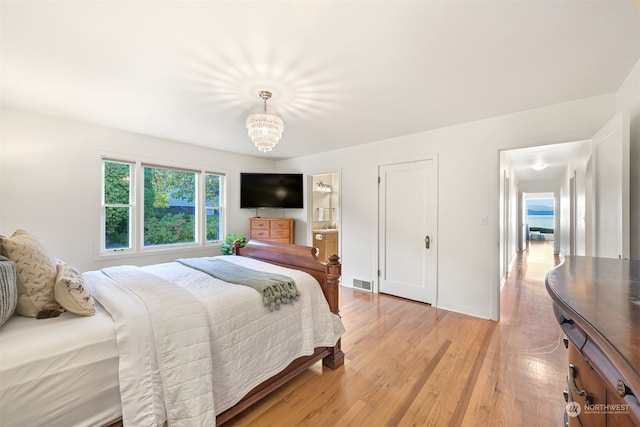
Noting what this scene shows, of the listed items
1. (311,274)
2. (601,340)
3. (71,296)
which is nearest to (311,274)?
(311,274)

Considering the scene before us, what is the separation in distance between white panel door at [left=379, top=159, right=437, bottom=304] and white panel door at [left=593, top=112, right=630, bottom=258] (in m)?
1.54

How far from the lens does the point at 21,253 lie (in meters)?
1.31

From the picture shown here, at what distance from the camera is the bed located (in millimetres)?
1046

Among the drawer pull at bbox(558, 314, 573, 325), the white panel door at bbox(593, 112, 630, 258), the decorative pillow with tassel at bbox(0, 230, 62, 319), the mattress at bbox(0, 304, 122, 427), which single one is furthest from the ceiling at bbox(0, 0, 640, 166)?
the mattress at bbox(0, 304, 122, 427)

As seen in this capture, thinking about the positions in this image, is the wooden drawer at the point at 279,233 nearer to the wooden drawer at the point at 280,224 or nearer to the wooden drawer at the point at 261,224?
the wooden drawer at the point at 280,224

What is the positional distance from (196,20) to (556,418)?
131 inches

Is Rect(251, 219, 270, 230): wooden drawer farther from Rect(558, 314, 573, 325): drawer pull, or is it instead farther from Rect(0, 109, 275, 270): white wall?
Rect(558, 314, 573, 325): drawer pull

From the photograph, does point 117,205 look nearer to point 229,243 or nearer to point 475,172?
point 229,243

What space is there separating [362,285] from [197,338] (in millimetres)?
3291

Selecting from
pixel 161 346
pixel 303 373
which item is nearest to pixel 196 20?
pixel 161 346

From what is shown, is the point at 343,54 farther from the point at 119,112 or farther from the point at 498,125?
the point at 119,112

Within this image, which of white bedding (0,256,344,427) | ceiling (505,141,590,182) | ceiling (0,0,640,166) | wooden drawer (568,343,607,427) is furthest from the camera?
ceiling (505,141,590,182)

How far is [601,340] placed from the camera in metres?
0.60

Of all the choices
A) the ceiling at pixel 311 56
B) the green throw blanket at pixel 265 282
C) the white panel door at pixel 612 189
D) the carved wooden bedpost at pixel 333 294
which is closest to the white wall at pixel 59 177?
the ceiling at pixel 311 56
